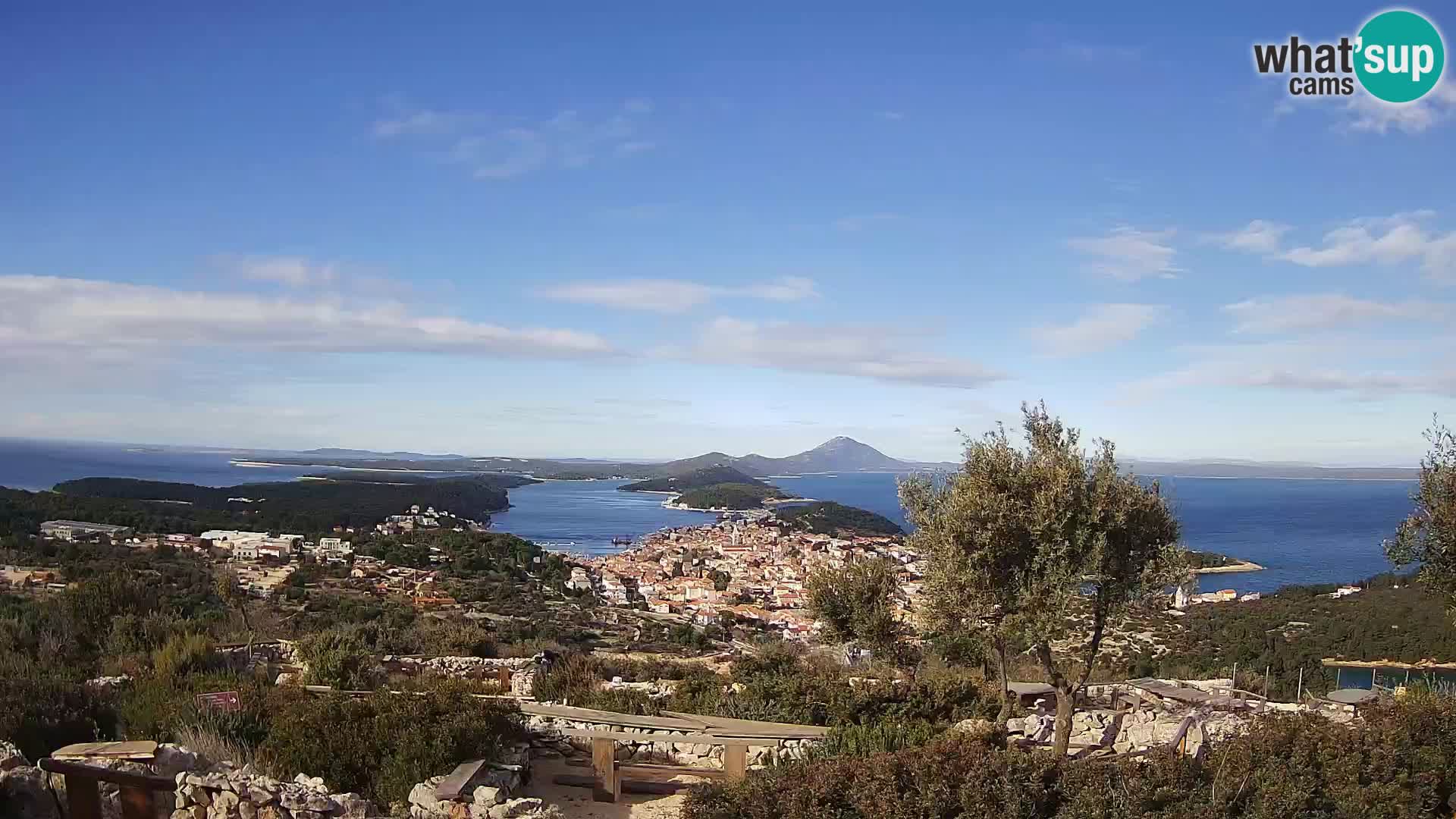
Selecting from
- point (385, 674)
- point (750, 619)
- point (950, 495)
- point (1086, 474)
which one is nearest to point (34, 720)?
point (385, 674)

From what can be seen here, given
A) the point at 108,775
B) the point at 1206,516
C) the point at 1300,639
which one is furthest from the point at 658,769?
the point at 1206,516

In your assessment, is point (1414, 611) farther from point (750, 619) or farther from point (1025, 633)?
point (1025, 633)

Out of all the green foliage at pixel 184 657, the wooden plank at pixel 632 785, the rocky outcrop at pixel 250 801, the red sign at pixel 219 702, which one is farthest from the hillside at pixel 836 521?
the rocky outcrop at pixel 250 801

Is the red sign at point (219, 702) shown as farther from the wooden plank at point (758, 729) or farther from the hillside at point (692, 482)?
the hillside at point (692, 482)

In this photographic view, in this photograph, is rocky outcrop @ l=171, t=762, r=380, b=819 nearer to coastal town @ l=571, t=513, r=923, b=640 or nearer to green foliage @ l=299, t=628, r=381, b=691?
green foliage @ l=299, t=628, r=381, b=691

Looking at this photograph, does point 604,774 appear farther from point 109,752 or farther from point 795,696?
point 109,752

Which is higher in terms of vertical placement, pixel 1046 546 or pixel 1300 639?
pixel 1046 546

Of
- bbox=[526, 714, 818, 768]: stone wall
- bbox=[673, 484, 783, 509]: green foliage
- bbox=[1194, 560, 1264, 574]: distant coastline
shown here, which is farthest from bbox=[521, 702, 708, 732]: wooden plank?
bbox=[673, 484, 783, 509]: green foliage

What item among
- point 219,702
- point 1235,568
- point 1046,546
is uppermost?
point 1046,546
